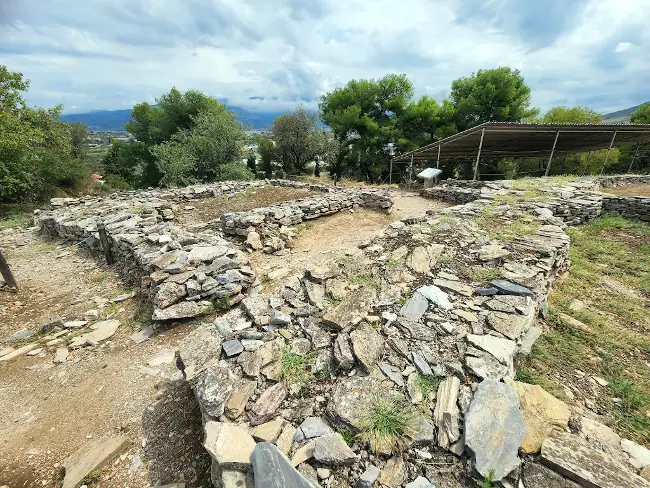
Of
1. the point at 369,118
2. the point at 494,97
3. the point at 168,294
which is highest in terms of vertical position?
the point at 494,97

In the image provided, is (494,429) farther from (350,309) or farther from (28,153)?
(28,153)

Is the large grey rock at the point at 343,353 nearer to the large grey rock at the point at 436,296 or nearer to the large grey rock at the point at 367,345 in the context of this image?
the large grey rock at the point at 367,345

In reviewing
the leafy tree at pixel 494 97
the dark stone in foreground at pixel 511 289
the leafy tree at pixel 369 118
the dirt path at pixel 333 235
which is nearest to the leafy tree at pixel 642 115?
the leafy tree at pixel 494 97

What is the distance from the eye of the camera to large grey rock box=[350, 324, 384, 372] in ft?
9.16

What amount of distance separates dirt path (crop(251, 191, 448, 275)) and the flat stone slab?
4021 mm

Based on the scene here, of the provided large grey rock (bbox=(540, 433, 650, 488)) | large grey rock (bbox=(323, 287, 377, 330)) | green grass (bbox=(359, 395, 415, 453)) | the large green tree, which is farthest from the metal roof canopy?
the large green tree

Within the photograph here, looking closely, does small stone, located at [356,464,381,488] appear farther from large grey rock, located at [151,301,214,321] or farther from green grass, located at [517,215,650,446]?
large grey rock, located at [151,301,214,321]

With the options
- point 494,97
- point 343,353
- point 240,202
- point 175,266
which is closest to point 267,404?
point 343,353

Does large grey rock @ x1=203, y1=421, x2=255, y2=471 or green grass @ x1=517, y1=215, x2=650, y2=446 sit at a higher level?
large grey rock @ x1=203, y1=421, x2=255, y2=471

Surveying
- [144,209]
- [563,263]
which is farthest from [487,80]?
[144,209]

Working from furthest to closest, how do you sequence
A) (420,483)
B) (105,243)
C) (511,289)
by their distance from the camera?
(105,243) < (511,289) < (420,483)

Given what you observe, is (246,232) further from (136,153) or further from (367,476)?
(136,153)

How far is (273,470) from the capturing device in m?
1.92

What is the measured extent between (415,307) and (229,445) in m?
2.50
